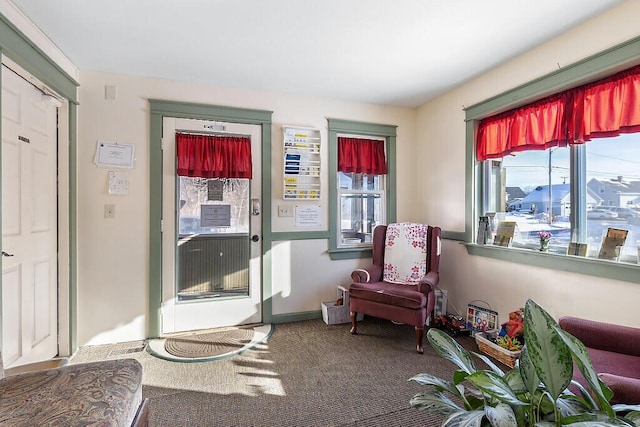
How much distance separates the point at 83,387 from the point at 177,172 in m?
2.10

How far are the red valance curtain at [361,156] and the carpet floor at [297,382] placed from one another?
1836 mm

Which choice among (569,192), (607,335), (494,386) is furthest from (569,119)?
(494,386)

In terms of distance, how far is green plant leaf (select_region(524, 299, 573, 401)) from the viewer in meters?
0.72

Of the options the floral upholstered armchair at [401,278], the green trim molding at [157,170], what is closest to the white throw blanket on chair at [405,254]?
the floral upholstered armchair at [401,278]

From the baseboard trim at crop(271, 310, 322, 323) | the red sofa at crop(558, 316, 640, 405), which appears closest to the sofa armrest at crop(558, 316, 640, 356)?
the red sofa at crop(558, 316, 640, 405)

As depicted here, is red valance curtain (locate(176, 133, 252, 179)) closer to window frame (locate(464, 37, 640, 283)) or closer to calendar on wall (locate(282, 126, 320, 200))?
calendar on wall (locate(282, 126, 320, 200))

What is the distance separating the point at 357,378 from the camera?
223cm

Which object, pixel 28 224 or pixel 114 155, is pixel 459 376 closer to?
pixel 28 224

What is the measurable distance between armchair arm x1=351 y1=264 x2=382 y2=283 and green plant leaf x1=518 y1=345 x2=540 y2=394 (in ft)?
7.65

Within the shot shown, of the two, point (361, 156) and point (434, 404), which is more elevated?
point (361, 156)

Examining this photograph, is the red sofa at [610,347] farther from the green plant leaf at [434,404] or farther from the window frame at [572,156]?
the green plant leaf at [434,404]

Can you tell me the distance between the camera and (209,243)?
3137 millimetres

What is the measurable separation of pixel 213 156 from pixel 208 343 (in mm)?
1784

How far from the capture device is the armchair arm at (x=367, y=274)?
314cm
